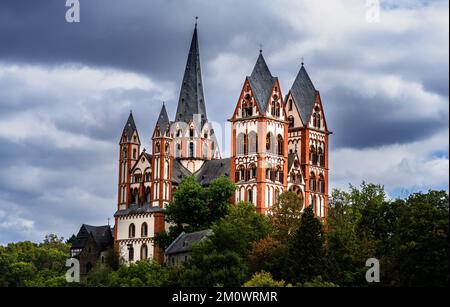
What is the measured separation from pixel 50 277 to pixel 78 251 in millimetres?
13627

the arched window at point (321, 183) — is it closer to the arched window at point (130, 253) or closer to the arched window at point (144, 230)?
the arched window at point (144, 230)

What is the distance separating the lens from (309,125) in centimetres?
13562

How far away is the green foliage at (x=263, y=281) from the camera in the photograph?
8674cm

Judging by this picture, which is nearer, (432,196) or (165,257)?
(432,196)

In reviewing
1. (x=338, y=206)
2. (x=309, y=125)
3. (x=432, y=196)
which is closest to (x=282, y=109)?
(x=309, y=125)

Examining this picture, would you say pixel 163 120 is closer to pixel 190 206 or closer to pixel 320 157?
pixel 190 206

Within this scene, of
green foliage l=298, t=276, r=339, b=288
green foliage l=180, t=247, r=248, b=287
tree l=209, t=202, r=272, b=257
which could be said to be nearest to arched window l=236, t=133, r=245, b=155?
tree l=209, t=202, r=272, b=257

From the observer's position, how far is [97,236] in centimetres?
13412

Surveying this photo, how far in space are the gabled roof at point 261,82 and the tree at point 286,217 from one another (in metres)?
15.9

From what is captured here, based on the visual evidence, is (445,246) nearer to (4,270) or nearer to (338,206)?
(338,206)

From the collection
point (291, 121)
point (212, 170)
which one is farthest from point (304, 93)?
point (212, 170)

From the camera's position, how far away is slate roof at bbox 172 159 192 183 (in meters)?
132

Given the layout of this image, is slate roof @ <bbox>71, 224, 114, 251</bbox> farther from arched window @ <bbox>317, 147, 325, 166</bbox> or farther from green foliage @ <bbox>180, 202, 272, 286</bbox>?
green foliage @ <bbox>180, 202, 272, 286</bbox>

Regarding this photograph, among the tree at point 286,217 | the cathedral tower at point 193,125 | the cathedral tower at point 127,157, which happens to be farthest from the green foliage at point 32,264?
the tree at point 286,217
